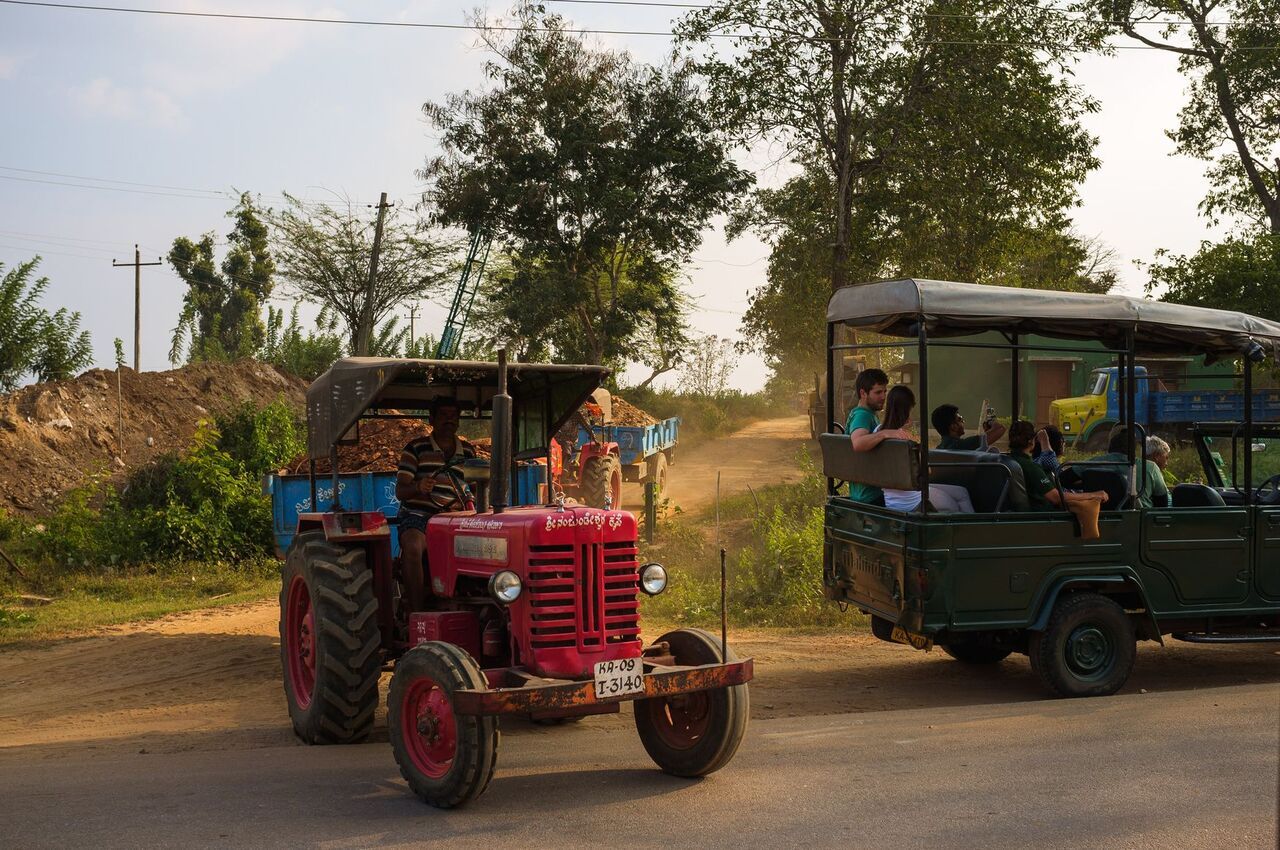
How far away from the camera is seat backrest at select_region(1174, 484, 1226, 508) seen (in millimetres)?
8984

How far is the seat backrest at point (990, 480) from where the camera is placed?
Answer: 26.6ft

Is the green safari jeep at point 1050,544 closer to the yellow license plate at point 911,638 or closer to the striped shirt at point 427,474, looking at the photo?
the yellow license plate at point 911,638

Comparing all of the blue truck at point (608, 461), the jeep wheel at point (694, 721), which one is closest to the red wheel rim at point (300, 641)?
the jeep wheel at point (694, 721)

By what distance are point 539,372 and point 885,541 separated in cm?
260

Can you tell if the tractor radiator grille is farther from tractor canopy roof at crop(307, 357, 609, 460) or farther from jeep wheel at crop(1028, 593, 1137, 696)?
jeep wheel at crop(1028, 593, 1137, 696)

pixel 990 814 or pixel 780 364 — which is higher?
pixel 780 364

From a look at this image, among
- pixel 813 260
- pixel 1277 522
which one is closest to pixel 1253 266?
pixel 813 260

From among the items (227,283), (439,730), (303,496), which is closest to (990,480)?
(439,730)

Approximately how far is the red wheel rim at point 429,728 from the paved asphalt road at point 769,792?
21cm

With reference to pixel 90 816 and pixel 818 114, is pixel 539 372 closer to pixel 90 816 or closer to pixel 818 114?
pixel 90 816

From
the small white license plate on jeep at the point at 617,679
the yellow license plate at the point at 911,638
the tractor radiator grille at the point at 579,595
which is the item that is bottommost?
the yellow license plate at the point at 911,638

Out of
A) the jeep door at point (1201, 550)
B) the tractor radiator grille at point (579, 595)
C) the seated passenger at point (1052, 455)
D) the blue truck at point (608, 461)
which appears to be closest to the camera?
the tractor radiator grille at point (579, 595)

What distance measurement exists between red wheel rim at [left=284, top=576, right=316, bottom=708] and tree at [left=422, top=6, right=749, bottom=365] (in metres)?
15.2

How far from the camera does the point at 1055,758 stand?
6195mm
